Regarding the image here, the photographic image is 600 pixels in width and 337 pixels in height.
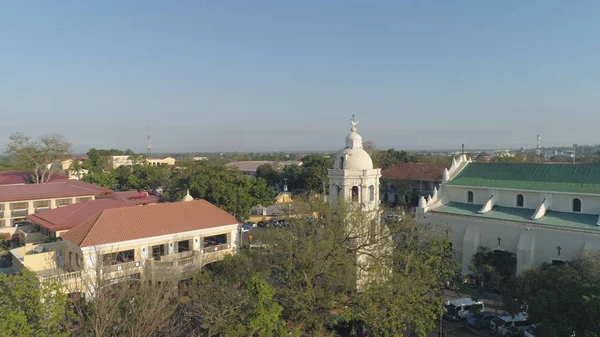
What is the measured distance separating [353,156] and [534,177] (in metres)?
13.6

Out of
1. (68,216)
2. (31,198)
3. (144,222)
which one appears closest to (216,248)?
(144,222)

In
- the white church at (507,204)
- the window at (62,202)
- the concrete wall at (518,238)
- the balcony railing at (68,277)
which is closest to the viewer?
the balcony railing at (68,277)

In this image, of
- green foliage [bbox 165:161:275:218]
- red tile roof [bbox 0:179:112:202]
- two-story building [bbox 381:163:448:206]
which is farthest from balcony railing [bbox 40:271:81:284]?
two-story building [bbox 381:163:448:206]

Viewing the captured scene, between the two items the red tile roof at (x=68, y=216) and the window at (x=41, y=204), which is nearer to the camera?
the red tile roof at (x=68, y=216)

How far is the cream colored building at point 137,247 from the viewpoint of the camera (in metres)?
20.6

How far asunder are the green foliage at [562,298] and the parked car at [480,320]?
2.01 meters

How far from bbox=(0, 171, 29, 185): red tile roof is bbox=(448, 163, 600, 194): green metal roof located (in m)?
52.7

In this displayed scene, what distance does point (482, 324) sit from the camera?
2072 centimetres

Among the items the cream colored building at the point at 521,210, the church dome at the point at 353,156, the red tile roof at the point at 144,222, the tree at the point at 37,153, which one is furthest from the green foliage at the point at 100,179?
the cream colored building at the point at 521,210

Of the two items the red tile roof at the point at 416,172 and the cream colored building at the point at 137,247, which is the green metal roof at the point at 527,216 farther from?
the red tile roof at the point at 416,172

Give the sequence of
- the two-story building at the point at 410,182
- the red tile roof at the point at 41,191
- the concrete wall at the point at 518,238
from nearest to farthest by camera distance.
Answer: the concrete wall at the point at 518,238, the red tile roof at the point at 41,191, the two-story building at the point at 410,182

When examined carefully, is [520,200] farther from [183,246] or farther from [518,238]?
[183,246]

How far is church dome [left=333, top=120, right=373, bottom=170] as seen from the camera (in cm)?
2356

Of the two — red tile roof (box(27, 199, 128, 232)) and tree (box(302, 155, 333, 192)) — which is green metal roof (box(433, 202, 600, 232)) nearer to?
red tile roof (box(27, 199, 128, 232))
